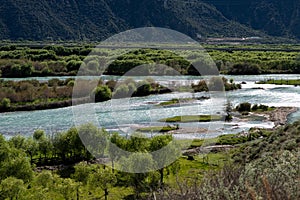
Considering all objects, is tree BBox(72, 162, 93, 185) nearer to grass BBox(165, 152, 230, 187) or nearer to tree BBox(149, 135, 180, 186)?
tree BBox(149, 135, 180, 186)

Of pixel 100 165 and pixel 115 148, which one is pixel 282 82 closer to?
pixel 115 148

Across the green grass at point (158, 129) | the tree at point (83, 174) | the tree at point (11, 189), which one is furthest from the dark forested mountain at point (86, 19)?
the tree at point (11, 189)

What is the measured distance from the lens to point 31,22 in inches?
6427

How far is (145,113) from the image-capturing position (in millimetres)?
49438

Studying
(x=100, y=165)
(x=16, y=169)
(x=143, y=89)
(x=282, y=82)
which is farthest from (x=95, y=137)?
(x=282, y=82)

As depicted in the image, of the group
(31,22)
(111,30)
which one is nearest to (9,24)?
(31,22)

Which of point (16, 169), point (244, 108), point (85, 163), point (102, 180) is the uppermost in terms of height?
point (16, 169)

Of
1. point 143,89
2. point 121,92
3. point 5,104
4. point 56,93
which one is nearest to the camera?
point 5,104

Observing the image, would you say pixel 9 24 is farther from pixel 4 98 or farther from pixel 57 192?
pixel 57 192

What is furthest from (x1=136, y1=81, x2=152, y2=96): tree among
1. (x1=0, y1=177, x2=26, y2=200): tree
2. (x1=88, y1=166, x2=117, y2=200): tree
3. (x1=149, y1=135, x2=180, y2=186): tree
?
(x1=0, y1=177, x2=26, y2=200): tree

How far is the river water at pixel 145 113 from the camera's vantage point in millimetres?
42656

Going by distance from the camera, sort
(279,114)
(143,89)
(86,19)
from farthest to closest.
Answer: (86,19), (143,89), (279,114)

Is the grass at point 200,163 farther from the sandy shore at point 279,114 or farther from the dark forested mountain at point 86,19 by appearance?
the dark forested mountain at point 86,19

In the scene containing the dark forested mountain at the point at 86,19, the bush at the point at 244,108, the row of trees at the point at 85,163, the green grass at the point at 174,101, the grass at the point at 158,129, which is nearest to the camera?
the row of trees at the point at 85,163
